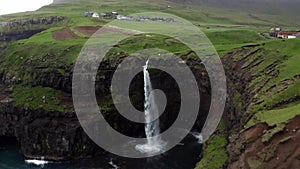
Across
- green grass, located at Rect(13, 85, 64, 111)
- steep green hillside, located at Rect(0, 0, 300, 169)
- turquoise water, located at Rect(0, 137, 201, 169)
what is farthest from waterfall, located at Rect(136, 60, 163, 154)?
green grass, located at Rect(13, 85, 64, 111)

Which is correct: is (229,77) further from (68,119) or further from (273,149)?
(273,149)

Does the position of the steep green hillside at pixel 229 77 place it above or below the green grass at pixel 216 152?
above

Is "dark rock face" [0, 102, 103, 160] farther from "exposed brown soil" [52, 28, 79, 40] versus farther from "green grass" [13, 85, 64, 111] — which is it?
"exposed brown soil" [52, 28, 79, 40]

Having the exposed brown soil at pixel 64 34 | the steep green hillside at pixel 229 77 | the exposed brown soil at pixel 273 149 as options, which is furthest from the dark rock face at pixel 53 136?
the exposed brown soil at pixel 273 149

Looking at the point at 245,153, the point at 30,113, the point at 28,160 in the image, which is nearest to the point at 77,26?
the point at 30,113

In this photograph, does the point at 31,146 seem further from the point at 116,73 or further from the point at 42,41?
the point at 42,41

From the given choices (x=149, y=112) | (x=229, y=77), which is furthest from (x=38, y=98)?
(x=229, y=77)

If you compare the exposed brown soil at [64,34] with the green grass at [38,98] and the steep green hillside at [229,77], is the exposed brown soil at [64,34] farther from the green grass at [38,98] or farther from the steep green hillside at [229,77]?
the green grass at [38,98]
